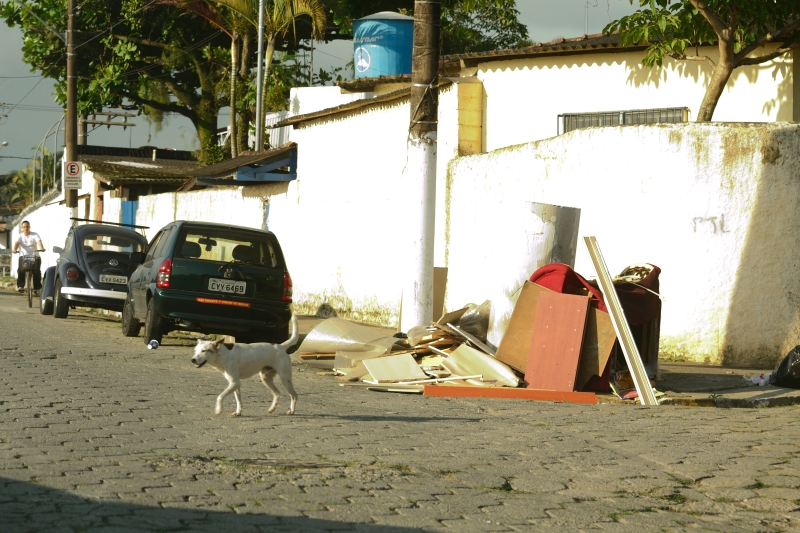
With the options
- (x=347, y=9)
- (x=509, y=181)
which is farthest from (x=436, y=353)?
(x=347, y=9)

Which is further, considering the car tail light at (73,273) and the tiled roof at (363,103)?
the tiled roof at (363,103)

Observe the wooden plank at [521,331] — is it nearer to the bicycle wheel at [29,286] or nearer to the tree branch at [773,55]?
the tree branch at [773,55]

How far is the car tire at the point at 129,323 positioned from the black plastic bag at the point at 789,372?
28.1 ft

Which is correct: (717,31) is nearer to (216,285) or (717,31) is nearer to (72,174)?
(216,285)

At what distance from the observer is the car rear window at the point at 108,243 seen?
1739 cm

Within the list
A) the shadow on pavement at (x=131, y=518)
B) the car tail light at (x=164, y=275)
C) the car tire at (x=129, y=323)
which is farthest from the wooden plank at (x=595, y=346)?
the car tire at (x=129, y=323)

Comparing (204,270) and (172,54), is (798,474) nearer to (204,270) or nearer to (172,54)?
(204,270)

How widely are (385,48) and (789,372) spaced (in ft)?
51.2

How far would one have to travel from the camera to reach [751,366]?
39.1ft

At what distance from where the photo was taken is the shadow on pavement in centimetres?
445

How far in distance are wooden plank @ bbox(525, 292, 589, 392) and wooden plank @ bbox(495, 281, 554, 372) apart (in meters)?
0.13

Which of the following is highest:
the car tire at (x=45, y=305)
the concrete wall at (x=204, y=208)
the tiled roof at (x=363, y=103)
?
the tiled roof at (x=363, y=103)

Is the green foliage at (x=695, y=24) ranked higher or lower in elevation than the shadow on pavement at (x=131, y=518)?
higher

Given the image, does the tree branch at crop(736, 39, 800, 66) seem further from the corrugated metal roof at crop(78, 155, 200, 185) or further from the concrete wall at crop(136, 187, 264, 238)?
the corrugated metal roof at crop(78, 155, 200, 185)
